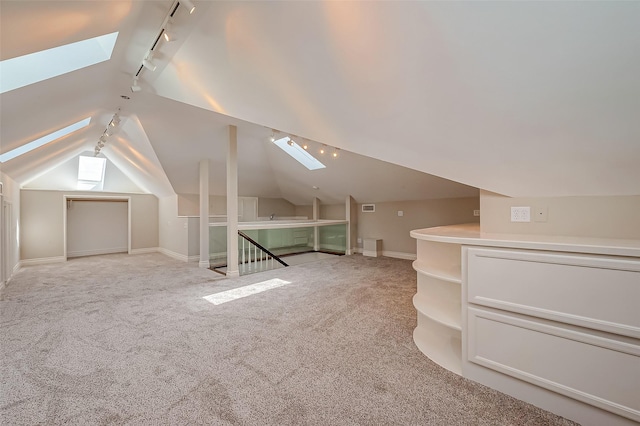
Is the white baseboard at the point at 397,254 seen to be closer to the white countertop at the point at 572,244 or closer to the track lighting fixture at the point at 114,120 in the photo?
the white countertop at the point at 572,244

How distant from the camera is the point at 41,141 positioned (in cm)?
409

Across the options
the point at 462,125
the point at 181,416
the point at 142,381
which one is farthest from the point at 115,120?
the point at 462,125

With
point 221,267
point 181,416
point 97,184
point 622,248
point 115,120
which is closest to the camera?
point 622,248

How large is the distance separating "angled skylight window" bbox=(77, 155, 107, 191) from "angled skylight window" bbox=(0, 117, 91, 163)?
12.1 feet

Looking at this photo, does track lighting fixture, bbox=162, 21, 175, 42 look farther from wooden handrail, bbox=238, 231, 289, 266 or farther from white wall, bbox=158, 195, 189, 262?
white wall, bbox=158, 195, 189, 262

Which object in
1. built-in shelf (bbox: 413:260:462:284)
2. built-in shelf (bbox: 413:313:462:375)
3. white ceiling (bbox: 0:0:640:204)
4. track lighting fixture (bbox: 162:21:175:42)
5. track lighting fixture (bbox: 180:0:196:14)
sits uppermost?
track lighting fixture (bbox: 162:21:175:42)

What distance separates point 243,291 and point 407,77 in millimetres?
3685

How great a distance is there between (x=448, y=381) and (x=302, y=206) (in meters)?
8.16

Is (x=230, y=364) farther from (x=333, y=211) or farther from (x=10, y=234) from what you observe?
(x=333, y=211)

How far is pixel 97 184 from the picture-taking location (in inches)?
303

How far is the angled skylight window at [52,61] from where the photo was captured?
79.8 inches

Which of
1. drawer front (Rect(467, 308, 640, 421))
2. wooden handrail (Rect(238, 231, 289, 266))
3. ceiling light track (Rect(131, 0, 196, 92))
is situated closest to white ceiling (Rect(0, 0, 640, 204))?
ceiling light track (Rect(131, 0, 196, 92))

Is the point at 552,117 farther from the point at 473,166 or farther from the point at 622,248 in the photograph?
the point at 622,248

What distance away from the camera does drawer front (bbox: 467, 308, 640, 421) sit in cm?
133
